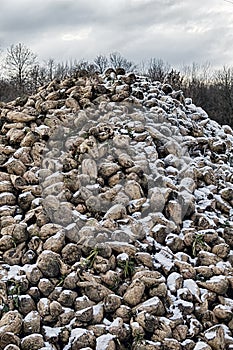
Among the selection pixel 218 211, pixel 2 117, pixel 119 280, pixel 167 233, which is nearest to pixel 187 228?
pixel 167 233

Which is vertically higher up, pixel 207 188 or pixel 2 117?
pixel 2 117

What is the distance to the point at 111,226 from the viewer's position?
128 inches

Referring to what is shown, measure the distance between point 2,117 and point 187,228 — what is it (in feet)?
6.48

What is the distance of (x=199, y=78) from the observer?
56.1ft

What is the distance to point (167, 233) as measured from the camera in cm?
339

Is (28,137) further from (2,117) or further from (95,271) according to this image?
(95,271)

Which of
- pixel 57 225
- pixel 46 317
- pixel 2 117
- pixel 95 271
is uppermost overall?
pixel 2 117

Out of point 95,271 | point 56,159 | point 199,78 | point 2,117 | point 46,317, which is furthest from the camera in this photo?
point 199,78

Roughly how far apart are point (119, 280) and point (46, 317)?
1.59 feet

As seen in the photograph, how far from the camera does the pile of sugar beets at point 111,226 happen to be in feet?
9.28

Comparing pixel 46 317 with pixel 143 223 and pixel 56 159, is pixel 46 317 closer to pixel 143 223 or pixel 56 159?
pixel 143 223

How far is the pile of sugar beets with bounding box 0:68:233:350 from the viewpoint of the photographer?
2828 mm

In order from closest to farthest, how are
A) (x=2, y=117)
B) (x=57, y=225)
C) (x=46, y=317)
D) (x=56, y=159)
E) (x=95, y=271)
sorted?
(x=46, y=317) → (x=95, y=271) → (x=57, y=225) → (x=56, y=159) → (x=2, y=117)

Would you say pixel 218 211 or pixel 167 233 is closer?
pixel 167 233
